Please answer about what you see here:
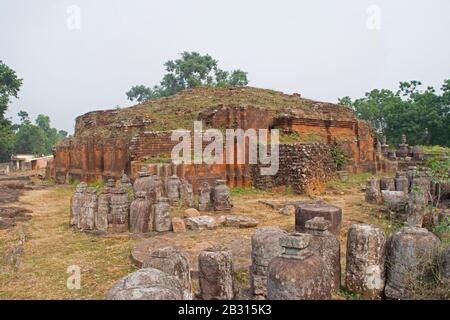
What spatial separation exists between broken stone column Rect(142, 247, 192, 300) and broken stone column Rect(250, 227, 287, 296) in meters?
0.84

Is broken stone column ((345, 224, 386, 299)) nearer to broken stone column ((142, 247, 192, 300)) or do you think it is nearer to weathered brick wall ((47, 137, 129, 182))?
broken stone column ((142, 247, 192, 300))

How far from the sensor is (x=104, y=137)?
17.2 metres

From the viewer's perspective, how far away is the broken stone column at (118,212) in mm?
7801

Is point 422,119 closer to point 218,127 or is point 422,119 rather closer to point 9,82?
point 218,127

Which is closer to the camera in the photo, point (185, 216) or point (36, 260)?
point (36, 260)

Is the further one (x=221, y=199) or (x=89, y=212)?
(x=221, y=199)

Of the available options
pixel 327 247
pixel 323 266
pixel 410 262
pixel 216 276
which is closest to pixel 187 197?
pixel 216 276

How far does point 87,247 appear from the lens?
6.89 m

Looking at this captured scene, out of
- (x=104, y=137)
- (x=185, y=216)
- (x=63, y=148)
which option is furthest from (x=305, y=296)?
(x=63, y=148)

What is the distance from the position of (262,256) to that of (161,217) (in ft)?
12.5

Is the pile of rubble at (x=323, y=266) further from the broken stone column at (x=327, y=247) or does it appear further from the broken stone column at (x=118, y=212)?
the broken stone column at (x=118, y=212)

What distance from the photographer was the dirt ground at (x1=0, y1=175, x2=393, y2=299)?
5035 mm

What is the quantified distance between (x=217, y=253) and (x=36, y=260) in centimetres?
361
